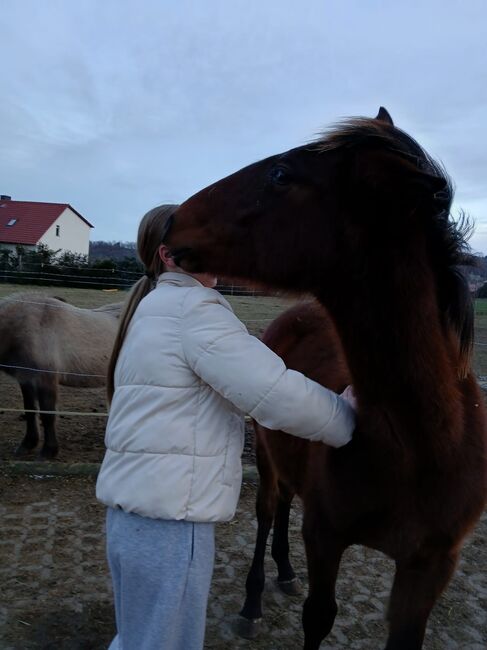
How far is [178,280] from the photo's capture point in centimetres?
189

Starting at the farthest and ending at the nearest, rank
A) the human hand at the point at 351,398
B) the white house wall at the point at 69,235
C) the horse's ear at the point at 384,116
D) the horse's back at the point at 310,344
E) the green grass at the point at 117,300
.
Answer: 1. the white house wall at the point at 69,235
2. the green grass at the point at 117,300
3. the horse's back at the point at 310,344
4. the horse's ear at the point at 384,116
5. the human hand at the point at 351,398

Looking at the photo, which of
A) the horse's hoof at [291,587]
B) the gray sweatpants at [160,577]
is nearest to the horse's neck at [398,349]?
the gray sweatpants at [160,577]

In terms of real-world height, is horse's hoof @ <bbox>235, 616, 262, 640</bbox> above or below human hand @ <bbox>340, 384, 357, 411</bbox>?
below

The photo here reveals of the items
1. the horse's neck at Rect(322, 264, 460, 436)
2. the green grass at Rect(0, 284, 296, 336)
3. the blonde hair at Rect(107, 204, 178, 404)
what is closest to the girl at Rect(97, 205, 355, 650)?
the horse's neck at Rect(322, 264, 460, 436)

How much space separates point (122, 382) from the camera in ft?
6.03

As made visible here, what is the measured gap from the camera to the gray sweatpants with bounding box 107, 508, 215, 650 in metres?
1.73

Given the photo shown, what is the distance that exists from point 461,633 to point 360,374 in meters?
2.29

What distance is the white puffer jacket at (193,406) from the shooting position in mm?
1627

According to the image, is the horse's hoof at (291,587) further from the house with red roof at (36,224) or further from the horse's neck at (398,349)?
the house with red roof at (36,224)

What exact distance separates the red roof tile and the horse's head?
41029mm

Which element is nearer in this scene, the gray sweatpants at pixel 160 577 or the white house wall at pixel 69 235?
the gray sweatpants at pixel 160 577

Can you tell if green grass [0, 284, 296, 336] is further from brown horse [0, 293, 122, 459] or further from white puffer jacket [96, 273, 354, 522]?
white puffer jacket [96, 273, 354, 522]

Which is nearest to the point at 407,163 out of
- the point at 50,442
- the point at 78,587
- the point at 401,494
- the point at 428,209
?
the point at 428,209

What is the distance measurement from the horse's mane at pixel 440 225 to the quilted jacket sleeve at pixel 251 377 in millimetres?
527
